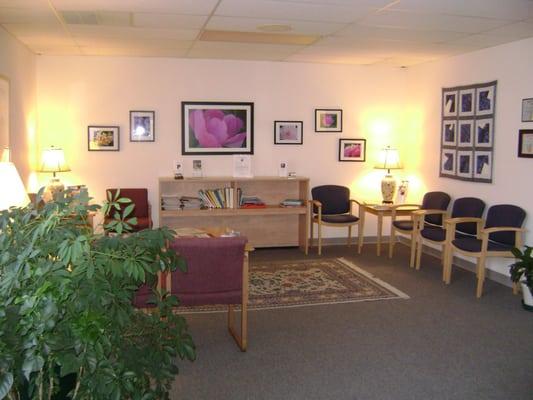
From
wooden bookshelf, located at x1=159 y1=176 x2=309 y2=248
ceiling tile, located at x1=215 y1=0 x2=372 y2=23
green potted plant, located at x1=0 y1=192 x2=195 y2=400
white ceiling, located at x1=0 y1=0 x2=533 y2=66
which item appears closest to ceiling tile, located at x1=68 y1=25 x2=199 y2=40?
white ceiling, located at x1=0 y1=0 x2=533 y2=66

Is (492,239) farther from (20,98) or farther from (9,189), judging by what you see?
(20,98)

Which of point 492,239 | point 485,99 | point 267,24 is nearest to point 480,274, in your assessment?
point 492,239

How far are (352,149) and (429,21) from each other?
124 inches

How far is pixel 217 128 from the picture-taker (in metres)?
7.56

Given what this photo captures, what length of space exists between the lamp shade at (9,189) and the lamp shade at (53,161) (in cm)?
293

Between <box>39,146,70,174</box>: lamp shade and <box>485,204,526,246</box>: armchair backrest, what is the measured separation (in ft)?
16.5

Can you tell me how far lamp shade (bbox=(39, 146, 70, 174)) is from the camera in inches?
263

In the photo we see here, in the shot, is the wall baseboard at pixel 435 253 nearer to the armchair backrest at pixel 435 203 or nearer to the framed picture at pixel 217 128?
the armchair backrest at pixel 435 203

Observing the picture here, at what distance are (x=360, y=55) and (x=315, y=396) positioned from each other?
188 inches

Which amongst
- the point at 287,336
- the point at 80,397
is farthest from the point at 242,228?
the point at 80,397

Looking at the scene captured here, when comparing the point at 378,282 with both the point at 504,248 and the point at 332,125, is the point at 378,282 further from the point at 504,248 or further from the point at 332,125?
the point at 332,125

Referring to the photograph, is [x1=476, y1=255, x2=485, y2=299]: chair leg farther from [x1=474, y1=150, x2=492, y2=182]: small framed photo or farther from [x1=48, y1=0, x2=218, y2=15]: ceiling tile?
[x1=48, y1=0, x2=218, y2=15]: ceiling tile

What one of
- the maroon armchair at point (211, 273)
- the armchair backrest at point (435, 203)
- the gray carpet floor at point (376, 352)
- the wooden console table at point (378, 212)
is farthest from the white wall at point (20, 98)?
the armchair backrest at point (435, 203)

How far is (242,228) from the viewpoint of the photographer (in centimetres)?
771
